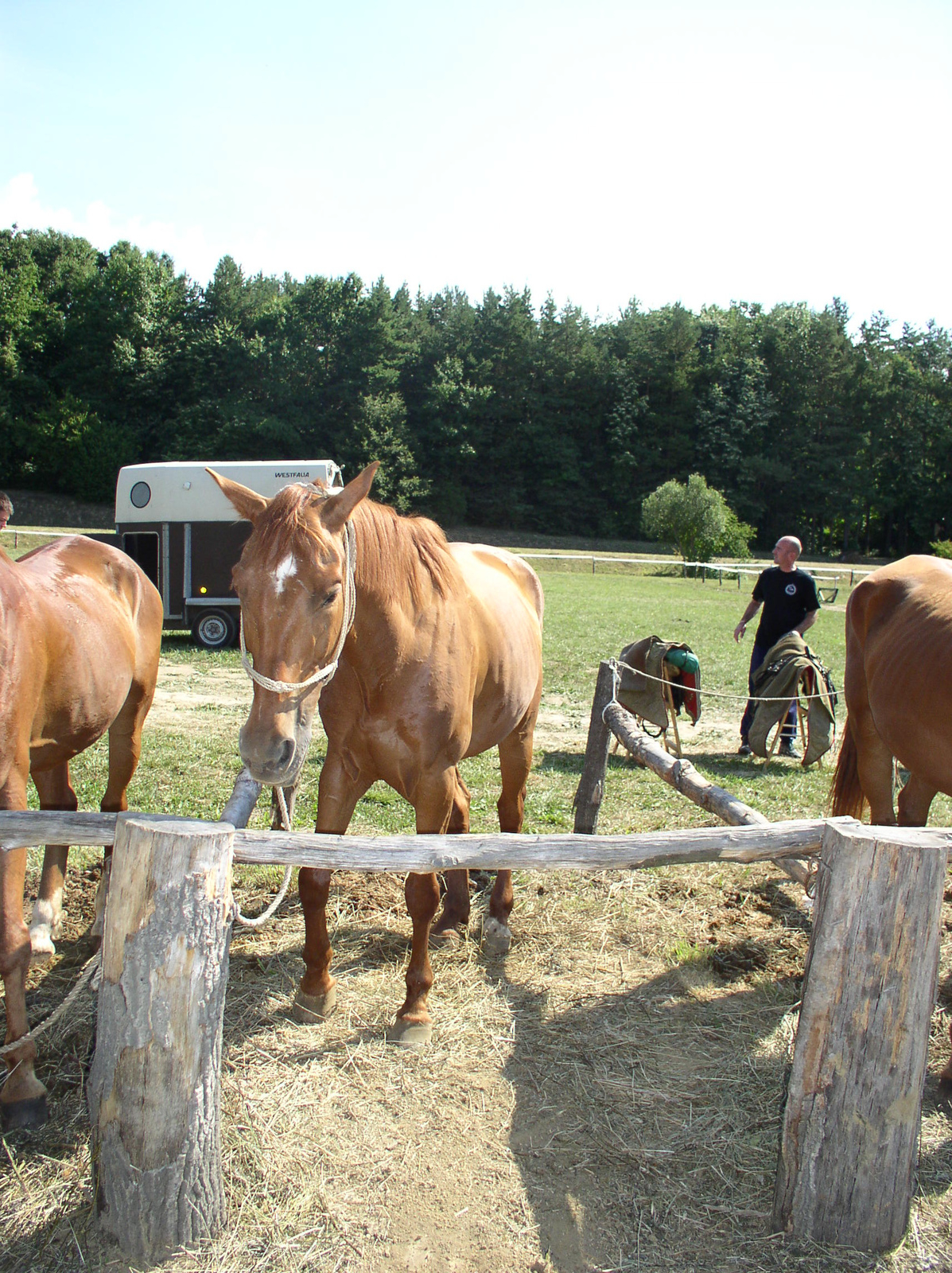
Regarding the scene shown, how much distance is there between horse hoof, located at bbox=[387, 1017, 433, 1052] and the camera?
3.23 m

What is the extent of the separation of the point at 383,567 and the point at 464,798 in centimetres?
171

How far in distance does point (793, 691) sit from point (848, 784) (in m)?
3.13

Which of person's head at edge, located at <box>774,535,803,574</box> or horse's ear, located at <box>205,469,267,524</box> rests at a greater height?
horse's ear, located at <box>205,469,267,524</box>

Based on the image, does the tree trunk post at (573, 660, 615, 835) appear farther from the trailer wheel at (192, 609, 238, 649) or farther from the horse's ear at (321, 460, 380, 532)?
the trailer wheel at (192, 609, 238, 649)

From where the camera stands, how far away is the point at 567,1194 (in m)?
2.50

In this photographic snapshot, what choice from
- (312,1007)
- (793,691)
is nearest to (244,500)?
(312,1007)

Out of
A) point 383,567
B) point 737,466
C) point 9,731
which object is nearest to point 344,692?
point 383,567

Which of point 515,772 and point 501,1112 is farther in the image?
point 515,772

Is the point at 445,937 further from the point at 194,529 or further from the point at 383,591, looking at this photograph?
the point at 194,529

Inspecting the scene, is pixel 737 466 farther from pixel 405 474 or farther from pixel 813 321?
pixel 405 474

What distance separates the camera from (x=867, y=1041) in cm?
226

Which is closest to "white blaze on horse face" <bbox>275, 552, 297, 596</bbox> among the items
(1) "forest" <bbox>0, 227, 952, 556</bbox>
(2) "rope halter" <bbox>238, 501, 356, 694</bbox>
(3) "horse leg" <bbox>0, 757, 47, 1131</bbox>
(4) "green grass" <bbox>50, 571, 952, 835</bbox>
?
(2) "rope halter" <bbox>238, 501, 356, 694</bbox>

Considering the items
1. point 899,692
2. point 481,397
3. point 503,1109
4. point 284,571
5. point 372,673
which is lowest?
point 503,1109

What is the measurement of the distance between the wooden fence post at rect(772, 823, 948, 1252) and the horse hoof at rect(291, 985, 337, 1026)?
190cm
